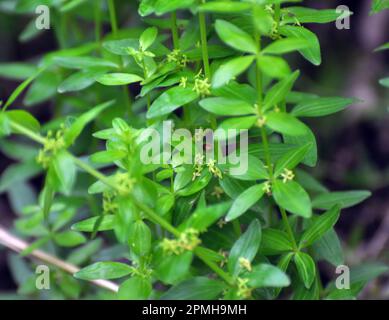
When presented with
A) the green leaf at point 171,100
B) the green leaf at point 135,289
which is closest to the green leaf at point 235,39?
the green leaf at point 171,100

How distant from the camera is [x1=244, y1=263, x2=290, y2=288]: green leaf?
82 centimetres

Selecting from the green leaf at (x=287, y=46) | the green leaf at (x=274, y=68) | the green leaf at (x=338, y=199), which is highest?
the green leaf at (x=287, y=46)

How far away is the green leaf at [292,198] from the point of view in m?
0.83

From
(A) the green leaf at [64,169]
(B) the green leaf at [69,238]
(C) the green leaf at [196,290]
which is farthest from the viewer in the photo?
(B) the green leaf at [69,238]

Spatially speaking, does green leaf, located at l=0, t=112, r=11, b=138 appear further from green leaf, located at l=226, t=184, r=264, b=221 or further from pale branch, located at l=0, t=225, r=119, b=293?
pale branch, located at l=0, t=225, r=119, b=293

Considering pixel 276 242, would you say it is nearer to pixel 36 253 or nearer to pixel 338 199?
pixel 338 199

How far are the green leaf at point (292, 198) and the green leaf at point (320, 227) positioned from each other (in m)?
0.13

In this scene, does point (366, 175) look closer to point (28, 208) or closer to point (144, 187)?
point (28, 208)

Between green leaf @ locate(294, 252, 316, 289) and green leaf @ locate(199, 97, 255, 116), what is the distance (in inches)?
10.2

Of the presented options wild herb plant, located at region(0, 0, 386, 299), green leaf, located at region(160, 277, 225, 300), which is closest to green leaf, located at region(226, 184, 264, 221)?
Result: wild herb plant, located at region(0, 0, 386, 299)

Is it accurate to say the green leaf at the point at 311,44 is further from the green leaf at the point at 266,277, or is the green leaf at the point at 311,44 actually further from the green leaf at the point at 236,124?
the green leaf at the point at 266,277

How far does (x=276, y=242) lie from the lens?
0.98 meters
